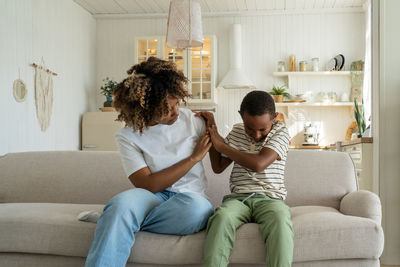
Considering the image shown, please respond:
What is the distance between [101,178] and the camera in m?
2.64

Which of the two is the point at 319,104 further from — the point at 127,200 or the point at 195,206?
the point at 127,200

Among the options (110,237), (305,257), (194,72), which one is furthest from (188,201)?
(194,72)

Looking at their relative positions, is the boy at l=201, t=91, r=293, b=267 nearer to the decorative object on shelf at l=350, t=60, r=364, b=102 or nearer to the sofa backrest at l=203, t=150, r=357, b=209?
the sofa backrest at l=203, t=150, r=357, b=209

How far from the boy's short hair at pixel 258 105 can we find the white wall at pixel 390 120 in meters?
1.38

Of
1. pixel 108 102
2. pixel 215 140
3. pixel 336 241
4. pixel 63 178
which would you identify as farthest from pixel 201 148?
pixel 108 102

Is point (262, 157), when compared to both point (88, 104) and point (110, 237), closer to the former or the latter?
point (110, 237)

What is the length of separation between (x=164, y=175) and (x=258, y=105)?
502mm

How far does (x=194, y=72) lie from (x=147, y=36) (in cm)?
Answer: 86

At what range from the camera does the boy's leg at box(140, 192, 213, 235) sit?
178 cm

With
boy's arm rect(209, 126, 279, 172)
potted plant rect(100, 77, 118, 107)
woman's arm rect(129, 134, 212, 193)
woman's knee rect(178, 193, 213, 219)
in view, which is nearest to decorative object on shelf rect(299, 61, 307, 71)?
potted plant rect(100, 77, 118, 107)

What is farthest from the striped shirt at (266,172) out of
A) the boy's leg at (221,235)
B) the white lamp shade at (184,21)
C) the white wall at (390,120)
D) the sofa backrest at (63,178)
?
the white lamp shade at (184,21)

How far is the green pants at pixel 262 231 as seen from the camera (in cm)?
162

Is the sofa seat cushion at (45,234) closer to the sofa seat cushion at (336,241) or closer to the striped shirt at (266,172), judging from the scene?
the striped shirt at (266,172)

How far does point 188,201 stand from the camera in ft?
5.93
